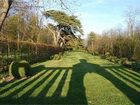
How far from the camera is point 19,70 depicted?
18375 millimetres

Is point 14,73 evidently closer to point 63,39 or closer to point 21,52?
point 21,52

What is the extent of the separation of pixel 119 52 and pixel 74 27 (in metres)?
32.0

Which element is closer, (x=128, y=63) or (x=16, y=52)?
(x=16, y=52)

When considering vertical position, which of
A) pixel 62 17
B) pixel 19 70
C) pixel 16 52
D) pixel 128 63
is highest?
pixel 62 17

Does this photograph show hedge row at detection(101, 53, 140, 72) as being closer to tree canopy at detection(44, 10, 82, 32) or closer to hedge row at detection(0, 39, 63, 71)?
tree canopy at detection(44, 10, 82, 32)

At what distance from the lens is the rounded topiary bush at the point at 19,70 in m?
18.1

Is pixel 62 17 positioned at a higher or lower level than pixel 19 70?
higher

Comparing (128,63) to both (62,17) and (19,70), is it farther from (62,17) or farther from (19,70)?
(62,17)

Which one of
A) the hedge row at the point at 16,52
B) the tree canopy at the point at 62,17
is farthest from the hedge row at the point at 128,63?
the hedge row at the point at 16,52

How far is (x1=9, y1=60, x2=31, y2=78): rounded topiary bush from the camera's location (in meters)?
18.1

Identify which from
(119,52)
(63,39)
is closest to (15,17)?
(119,52)

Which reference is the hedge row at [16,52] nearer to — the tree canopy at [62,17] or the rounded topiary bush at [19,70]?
the rounded topiary bush at [19,70]

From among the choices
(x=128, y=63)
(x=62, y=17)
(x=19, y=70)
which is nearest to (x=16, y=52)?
(x=19, y=70)

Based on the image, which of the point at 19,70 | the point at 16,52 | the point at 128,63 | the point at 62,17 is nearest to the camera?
the point at 19,70
